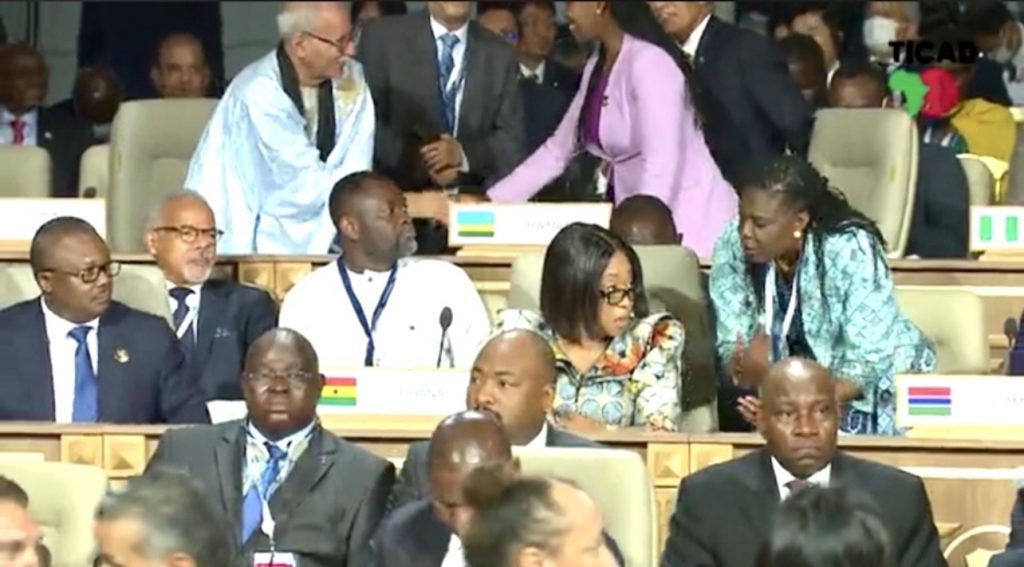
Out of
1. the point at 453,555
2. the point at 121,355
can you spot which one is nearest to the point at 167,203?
the point at 121,355

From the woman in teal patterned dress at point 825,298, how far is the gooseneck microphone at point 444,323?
80 centimetres

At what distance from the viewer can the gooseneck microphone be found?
795cm

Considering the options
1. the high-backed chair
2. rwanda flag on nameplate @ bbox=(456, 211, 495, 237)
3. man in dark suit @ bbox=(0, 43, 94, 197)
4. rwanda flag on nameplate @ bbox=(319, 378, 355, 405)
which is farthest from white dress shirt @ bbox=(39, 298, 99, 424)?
man in dark suit @ bbox=(0, 43, 94, 197)

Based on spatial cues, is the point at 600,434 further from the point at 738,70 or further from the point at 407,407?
the point at 738,70

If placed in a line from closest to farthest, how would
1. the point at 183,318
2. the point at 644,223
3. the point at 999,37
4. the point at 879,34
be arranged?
the point at 183,318
the point at 644,223
the point at 999,37
the point at 879,34

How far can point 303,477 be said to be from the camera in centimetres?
665

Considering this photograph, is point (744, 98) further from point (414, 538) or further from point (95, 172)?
point (414, 538)

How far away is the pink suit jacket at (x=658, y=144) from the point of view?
9062 millimetres

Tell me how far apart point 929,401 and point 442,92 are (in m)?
3.23

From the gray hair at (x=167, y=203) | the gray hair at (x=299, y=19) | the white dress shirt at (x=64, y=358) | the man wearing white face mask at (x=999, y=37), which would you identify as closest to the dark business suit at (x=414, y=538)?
the white dress shirt at (x=64, y=358)

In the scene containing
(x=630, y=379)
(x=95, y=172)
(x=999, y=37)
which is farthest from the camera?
(x=999, y=37)

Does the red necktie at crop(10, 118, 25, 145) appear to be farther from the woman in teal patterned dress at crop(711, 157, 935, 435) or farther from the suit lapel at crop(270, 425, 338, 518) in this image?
the suit lapel at crop(270, 425, 338, 518)

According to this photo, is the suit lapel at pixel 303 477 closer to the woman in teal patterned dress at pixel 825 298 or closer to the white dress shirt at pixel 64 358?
the white dress shirt at pixel 64 358

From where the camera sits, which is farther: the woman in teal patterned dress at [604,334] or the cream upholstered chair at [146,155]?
the cream upholstered chair at [146,155]
